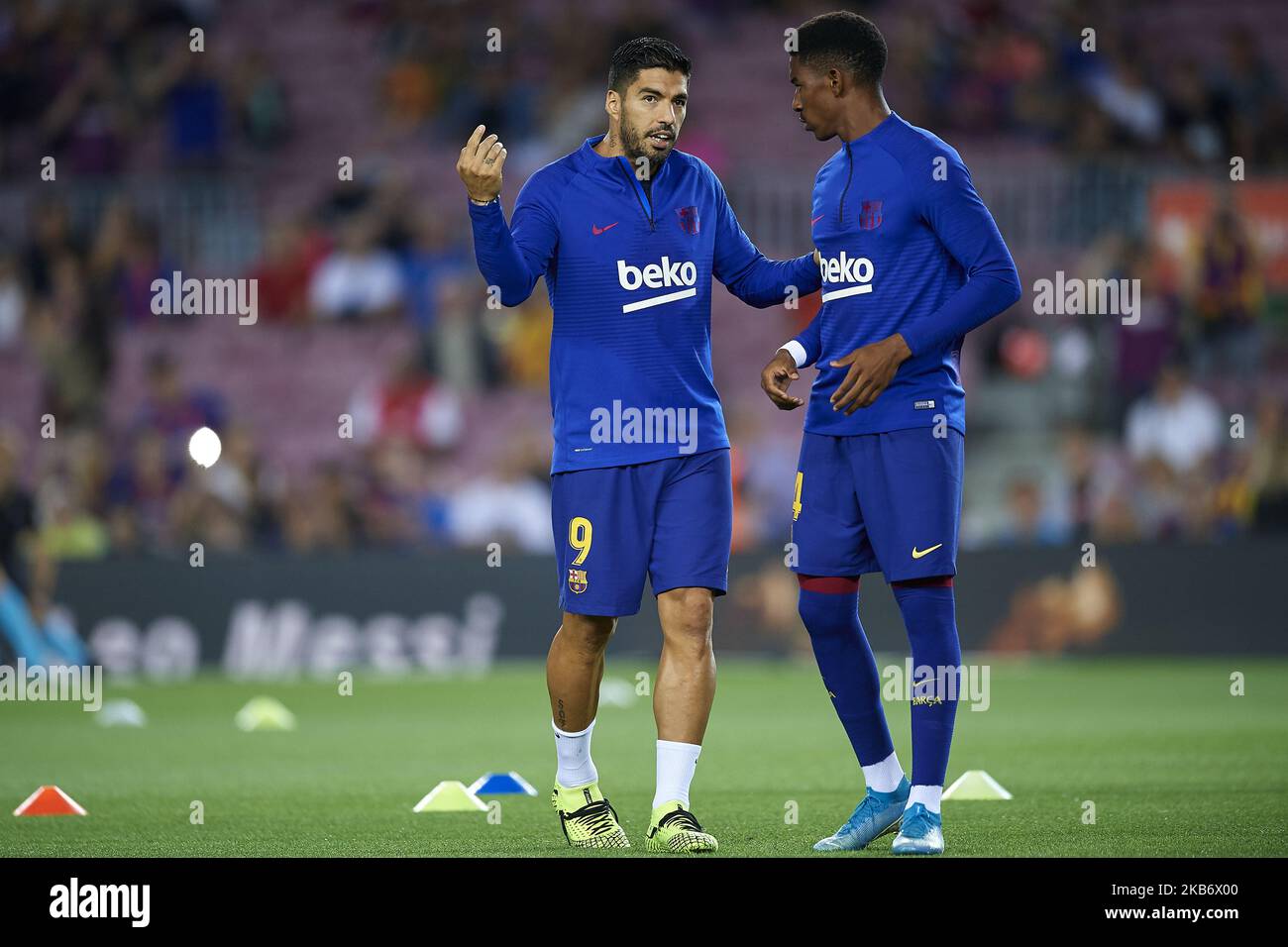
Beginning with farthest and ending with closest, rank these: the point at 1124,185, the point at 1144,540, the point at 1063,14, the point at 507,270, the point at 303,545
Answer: the point at 1063,14 < the point at 1124,185 < the point at 303,545 < the point at 1144,540 < the point at 507,270

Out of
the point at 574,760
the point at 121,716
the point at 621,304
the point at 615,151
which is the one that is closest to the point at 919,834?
the point at 574,760

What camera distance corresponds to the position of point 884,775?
695 cm

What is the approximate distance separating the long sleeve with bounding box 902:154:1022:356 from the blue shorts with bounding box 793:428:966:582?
Result: 1.11ft

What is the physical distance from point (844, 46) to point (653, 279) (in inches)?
40.2

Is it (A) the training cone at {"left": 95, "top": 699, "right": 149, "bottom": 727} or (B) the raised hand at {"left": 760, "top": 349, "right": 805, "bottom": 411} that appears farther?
(A) the training cone at {"left": 95, "top": 699, "right": 149, "bottom": 727}

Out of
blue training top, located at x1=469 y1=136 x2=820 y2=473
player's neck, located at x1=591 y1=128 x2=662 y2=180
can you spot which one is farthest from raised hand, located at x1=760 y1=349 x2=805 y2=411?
player's neck, located at x1=591 y1=128 x2=662 y2=180

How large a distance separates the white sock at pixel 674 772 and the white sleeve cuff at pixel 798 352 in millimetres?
1388

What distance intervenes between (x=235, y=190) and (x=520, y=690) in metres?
9.27

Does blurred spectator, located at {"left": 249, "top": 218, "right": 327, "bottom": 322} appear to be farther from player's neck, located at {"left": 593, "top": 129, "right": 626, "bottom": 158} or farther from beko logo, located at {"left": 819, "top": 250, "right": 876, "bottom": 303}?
beko logo, located at {"left": 819, "top": 250, "right": 876, "bottom": 303}

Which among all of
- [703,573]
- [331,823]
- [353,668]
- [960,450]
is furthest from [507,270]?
[353,668]

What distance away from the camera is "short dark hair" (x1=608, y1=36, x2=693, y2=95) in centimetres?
691

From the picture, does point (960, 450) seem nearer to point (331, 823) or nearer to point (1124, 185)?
point (331, 823)

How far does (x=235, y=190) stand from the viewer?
22.2 m

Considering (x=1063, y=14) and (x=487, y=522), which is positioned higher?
(x=1063, y=14)
